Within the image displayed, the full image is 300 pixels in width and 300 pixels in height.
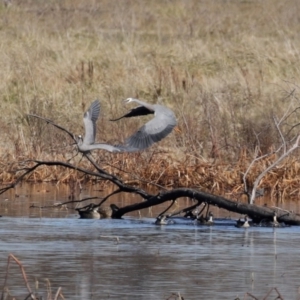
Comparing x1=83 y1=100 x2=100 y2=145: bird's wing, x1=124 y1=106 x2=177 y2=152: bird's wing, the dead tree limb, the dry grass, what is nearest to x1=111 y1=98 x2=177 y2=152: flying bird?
x1=124 y1=106 x2=177 y2=152: bird's wing

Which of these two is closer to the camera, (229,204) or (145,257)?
(145,257)

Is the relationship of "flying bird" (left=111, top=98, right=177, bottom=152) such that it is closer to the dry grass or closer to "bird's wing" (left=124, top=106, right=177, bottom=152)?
"bird's wing" (left=124, top=106, right=177, bottom=152)

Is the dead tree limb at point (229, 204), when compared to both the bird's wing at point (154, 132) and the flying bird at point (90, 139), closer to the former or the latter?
the bird's wing at point (154, 132)

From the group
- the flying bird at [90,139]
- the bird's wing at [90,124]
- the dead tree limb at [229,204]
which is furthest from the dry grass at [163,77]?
the flying bird at [90,139]

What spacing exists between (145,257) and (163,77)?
1233 centimetres

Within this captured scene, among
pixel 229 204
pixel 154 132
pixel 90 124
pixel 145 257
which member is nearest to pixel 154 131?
pixel 154 132

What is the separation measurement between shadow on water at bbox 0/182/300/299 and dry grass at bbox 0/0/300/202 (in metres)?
2.44

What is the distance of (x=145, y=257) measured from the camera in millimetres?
9031

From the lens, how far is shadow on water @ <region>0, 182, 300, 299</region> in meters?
7.69

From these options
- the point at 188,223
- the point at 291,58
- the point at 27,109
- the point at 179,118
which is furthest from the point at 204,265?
the point at 291,58

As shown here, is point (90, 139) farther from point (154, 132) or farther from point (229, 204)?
point (229, 204)

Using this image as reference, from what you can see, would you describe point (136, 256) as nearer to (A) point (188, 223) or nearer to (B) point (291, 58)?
(A) point (188, 223)

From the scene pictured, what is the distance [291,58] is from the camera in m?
22.7

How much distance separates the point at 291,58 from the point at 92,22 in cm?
588
